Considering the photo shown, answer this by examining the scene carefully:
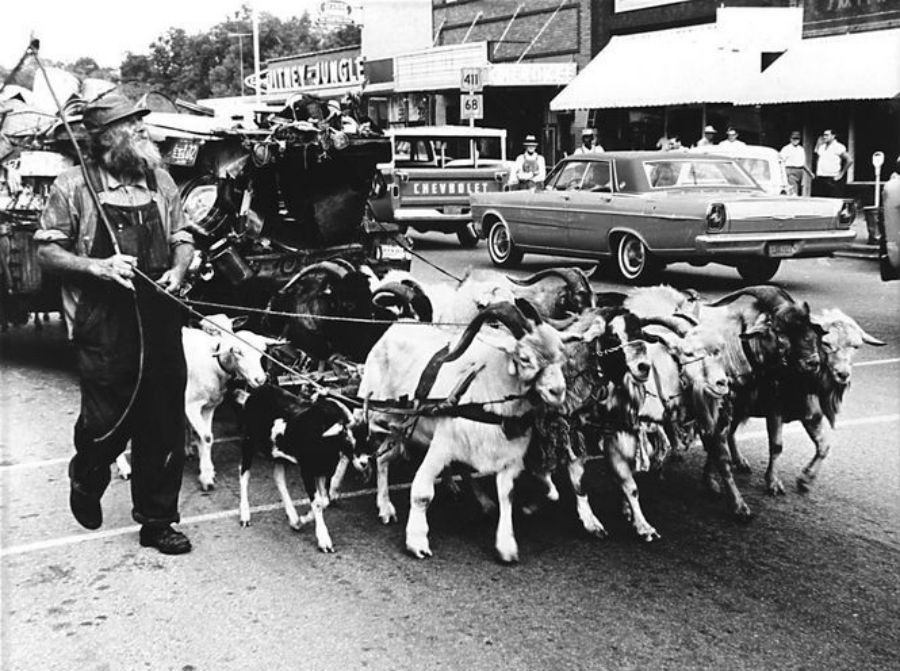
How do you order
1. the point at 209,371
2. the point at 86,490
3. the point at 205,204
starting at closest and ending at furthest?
the point at 86,490, the point at 209,371, the point at 205,204

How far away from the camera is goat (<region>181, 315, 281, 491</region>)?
6906 mm

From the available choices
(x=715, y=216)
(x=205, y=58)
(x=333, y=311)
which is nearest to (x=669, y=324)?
(x=333, y=311)

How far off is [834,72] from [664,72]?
214 inches

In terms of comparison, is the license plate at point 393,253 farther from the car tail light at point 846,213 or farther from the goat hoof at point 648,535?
the car tail light at point 846,213

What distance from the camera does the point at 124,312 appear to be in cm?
565

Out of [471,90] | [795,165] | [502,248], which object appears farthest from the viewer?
[471,90]

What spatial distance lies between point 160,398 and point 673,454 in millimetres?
3258

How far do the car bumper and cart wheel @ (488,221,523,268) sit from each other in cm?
443

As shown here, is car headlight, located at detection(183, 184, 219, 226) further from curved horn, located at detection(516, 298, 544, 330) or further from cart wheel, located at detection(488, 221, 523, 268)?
cart wheel, located at detection(488, 221, 523, 268)

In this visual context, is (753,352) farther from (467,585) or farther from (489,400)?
(467,585)

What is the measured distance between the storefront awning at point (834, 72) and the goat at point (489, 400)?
18.3 m

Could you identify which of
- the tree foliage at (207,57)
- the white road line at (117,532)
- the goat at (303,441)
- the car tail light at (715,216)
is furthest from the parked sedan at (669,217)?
the tree foliage at (207,57)

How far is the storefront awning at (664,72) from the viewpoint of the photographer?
1030 inches

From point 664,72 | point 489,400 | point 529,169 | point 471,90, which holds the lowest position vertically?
point 489,400
